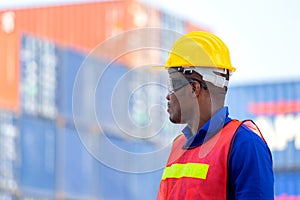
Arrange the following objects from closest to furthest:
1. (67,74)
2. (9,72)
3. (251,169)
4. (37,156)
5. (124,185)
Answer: (251,169), (37,156), (67,74), (124,185), (9,72)

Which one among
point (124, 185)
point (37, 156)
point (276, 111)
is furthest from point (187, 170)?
point (124, 185)

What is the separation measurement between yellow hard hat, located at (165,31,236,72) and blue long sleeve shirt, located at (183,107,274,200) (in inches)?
10.0

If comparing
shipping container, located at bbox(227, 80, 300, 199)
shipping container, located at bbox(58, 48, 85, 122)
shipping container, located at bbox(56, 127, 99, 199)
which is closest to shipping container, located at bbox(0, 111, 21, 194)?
shipping container, located at bbox(56, 127, 99, 199)

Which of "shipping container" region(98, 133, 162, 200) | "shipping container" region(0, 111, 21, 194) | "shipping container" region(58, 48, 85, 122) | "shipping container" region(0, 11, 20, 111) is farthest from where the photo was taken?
"shipping container" region(98, 133, 162, 200)

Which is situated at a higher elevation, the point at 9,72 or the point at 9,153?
the point at 9,72

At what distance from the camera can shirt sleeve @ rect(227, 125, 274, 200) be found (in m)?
3.30

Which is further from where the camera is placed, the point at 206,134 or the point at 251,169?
the point at 206,134

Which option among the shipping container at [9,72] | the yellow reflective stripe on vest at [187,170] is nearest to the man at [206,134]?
the yellow reflective stripe on vest at [187,170]

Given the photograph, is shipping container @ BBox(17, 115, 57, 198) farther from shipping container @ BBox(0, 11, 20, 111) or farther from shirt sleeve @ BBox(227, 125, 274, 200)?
shirt sleeve @ BBox(227, 125, 274, 200)

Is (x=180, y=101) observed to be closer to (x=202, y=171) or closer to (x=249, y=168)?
(x=202, y=171)

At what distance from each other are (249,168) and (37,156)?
23.8 metres

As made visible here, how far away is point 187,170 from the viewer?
350 cm

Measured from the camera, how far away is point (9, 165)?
26.3 metres

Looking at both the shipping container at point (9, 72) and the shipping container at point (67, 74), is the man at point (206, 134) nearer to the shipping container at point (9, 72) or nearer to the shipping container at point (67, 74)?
the shipping container at point (9, 72)
